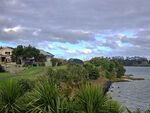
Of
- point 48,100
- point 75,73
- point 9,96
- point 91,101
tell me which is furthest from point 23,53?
point 91,101

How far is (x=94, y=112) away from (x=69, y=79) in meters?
25.1

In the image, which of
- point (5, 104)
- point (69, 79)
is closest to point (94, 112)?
point (5, 104)

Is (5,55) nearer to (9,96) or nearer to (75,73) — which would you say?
(75,73)

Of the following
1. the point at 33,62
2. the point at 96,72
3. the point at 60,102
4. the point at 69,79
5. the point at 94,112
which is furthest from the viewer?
the point at 33,62

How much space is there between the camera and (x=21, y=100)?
7277mm

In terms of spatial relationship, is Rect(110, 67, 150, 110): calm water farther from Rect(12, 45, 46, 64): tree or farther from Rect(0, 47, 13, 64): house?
Rect(0, 47, 13, 64): house

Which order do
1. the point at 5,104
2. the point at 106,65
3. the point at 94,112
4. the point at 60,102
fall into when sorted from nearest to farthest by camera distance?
the point at 94,112, the point at 60,102, the point at 5,104, the point at 106,65

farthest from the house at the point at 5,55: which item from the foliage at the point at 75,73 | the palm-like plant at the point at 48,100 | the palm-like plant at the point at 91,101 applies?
the palm-like plant at the point at 91,101

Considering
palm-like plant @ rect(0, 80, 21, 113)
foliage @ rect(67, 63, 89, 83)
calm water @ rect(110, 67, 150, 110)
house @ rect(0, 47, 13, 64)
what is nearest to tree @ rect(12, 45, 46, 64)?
house @ rect(0, 47, 13, 64)

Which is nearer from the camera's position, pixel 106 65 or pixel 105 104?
pixel 105 104

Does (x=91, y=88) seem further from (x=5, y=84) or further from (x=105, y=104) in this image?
(x=5, y=84)

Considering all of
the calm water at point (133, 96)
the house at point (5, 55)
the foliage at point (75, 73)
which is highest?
the house at point (5, 55)

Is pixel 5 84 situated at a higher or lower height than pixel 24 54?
lower

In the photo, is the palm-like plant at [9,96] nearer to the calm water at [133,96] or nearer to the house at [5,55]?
the calm water at [133,96]
